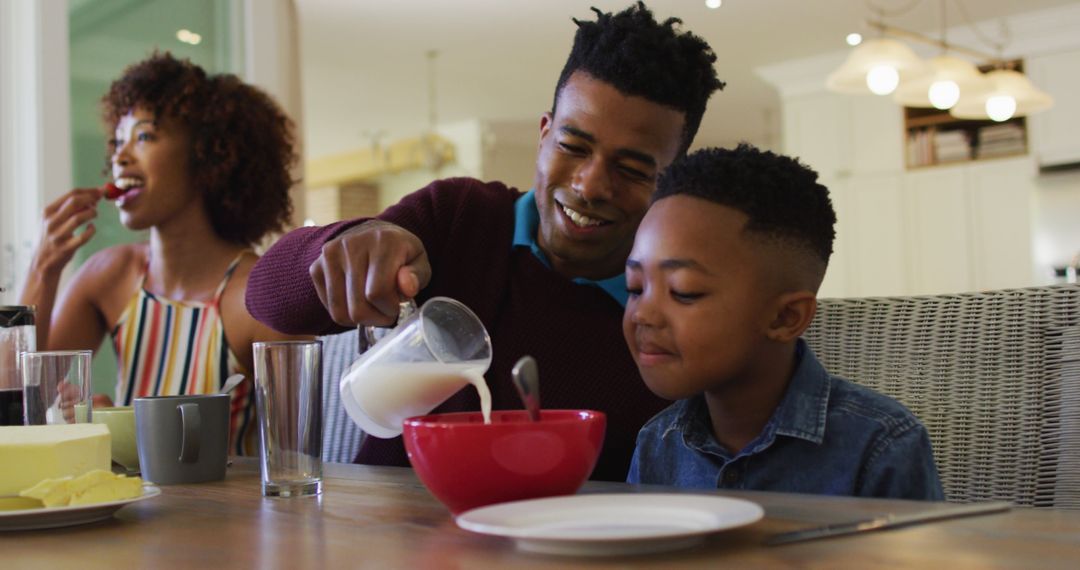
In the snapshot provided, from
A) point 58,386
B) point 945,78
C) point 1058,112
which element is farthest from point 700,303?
point 1058,112

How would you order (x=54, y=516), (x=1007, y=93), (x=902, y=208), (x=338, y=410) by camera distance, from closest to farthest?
Result: 1. (x=54, y=516)
2. (x=338, y=410)
3. (x=1007, y=93)
4. (x=902, y=208)

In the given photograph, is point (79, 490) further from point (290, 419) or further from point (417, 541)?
point (417, 541)

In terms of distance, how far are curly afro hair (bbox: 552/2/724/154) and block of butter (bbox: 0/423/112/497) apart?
2.49 ft

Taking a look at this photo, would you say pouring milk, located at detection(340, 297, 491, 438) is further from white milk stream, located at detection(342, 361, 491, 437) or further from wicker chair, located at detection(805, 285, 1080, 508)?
wicker chair, located at detection(805, 285, 1080, 508)

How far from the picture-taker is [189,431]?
113 centimetres

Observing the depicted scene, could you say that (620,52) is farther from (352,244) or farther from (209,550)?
(209,550)

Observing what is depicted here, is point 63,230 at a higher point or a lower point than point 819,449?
higher

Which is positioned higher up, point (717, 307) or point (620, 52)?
point (620, 52)

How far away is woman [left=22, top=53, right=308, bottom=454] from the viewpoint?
2.13 m

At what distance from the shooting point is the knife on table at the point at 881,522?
0.67 m

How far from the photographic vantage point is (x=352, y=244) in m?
1.13

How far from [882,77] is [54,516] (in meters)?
3.33

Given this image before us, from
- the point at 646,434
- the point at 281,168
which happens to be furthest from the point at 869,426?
the point at 281,168

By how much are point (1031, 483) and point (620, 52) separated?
0.69 meters
